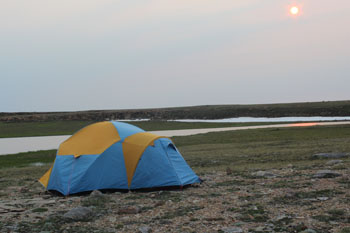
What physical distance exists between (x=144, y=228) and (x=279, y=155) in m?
14.6

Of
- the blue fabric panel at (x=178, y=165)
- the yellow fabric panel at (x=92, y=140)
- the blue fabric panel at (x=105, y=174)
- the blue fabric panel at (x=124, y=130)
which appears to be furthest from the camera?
the blue fabric panel at (x=124, y=130)

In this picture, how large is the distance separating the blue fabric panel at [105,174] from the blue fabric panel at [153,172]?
460 mm

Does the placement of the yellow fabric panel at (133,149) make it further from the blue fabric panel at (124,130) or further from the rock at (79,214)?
the rock at (79,214)

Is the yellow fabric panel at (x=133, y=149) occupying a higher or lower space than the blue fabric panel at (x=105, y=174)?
higher

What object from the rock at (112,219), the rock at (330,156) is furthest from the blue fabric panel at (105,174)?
the rock at (330,156)

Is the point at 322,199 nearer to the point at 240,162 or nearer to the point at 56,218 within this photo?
the point at 56,218

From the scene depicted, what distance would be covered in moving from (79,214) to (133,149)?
4.12 metres

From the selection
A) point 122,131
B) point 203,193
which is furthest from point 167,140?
point 203,193

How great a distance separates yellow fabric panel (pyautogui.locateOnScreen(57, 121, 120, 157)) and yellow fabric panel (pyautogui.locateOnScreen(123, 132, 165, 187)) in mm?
468

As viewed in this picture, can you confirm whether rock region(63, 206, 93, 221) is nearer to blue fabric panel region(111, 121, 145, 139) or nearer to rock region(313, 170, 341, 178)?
blue fabric panel region(111, 121, 145, 139)

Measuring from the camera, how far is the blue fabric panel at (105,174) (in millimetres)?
13508

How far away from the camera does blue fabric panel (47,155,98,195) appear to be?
1367 cm

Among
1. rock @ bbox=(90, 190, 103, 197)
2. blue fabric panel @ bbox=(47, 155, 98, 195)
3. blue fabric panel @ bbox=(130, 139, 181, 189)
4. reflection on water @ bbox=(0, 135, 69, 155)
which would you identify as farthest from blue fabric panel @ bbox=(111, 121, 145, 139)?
reflection on water @ bbox=(0, 135, 69, 155)

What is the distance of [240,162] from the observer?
20609 mm
